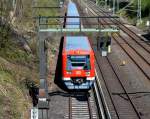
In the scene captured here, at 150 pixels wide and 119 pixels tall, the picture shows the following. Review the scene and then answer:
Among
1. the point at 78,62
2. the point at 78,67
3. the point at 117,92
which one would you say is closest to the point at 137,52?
the point at 117,92

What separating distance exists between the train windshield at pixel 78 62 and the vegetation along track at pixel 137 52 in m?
6.56

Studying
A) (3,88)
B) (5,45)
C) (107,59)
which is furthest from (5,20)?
(107,59)

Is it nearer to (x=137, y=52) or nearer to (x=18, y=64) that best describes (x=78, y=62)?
(x=18, y=64)

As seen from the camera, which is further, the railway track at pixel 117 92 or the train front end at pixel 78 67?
the train front end at pixel 78 67

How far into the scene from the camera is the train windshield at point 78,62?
30.0 metres

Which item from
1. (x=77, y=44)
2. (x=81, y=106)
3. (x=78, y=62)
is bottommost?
(x=81, y=106)

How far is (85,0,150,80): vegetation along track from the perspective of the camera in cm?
3878

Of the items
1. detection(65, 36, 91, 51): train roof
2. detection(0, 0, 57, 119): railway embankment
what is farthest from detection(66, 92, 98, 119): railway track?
detection(65, 36, 91, 51): train roof

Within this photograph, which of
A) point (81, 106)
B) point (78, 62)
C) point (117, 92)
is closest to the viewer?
point (81, 106)

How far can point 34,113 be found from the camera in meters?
19.2

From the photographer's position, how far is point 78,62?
30.3m

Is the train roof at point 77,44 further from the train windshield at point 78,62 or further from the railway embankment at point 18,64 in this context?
the railway embankment at point 18,64

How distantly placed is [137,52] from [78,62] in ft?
54.6

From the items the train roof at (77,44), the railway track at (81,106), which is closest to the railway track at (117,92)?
the railway track at (81,106)
